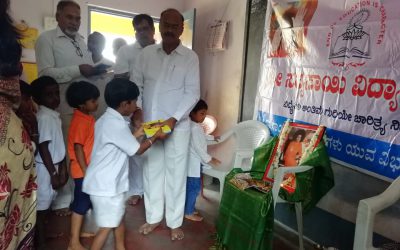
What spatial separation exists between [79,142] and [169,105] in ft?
2.12

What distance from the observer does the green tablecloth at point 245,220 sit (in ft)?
5.64

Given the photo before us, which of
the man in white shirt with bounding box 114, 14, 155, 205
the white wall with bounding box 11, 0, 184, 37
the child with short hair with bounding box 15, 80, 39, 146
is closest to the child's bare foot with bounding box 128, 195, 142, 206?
the man in white shirt with bounding box 114, 14, 155, 205

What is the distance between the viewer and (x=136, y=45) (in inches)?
111

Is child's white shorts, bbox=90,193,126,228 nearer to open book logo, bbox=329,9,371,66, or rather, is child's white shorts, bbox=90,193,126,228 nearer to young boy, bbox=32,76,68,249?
young boy, bbox=32,76,68,249

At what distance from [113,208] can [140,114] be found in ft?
2.72

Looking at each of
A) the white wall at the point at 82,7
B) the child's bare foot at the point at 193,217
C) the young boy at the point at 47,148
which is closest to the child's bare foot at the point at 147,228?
the child's bare foot at the point at 193,217

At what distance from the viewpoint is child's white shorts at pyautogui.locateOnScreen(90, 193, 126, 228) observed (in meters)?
1.71

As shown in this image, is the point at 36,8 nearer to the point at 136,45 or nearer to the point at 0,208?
the point at 136,45

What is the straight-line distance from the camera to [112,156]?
170cm

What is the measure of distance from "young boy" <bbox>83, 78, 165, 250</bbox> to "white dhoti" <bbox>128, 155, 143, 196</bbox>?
1042 mm

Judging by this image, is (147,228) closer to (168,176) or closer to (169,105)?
(168,176)

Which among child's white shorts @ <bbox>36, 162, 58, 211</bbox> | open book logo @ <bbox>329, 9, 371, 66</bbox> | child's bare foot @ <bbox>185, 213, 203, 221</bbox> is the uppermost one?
open book logo @ <bbox>329, 9, 371, 66</bbox>

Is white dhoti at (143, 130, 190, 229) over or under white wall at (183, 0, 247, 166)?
under

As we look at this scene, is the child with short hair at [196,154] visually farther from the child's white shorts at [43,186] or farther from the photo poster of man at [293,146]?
the child's white shorts at [43,186]
